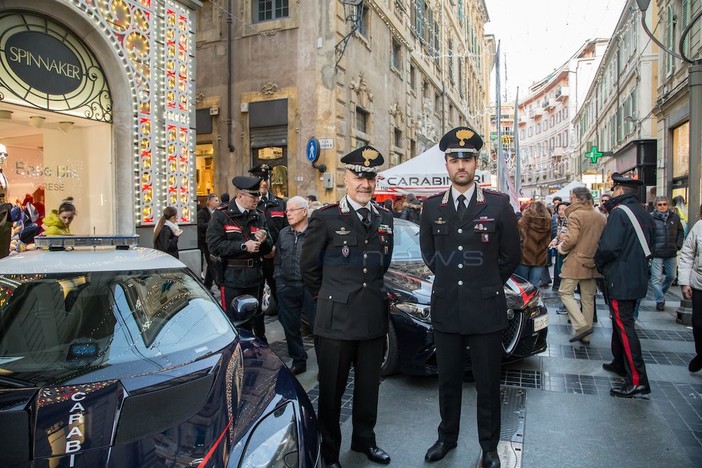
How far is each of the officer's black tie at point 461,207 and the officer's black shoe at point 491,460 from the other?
61.0 inches

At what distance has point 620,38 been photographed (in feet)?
101

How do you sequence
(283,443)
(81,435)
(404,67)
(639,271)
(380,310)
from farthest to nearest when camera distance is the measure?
(404,67) < (639,271) < (380,310) < (283,443) < (81,435)

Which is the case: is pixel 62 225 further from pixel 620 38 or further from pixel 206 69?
pixel 620 38

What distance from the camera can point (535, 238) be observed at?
8.54m

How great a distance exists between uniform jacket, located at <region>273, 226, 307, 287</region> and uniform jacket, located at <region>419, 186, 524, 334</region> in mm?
2223

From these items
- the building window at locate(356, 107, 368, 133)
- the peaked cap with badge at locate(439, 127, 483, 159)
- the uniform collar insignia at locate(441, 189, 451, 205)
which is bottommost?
the uniform collar insignia at locate(441, 189, 451, 205)

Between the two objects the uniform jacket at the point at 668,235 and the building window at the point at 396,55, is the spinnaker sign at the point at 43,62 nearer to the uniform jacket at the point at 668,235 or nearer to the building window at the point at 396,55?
the uniform jacket at the point at 668,235

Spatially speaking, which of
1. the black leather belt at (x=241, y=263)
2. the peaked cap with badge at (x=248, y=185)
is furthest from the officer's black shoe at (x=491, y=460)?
the peaked cap with badge at (x=248, y=185)

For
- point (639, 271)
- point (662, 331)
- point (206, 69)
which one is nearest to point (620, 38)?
point (206, 69)

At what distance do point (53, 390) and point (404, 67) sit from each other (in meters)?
22.5

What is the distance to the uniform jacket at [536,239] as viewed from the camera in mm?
8508

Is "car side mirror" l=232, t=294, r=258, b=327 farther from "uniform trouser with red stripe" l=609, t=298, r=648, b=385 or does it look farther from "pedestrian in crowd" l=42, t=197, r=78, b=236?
"pedestrian in crowd" l=42, t=197, r=78, b=236

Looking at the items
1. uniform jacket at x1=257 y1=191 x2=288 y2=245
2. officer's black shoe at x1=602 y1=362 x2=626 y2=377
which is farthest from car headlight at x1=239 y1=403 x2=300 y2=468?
uniform jacket at x1=257 y1=191 x2=288 y2=245

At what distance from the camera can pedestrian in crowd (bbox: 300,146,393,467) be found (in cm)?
336
